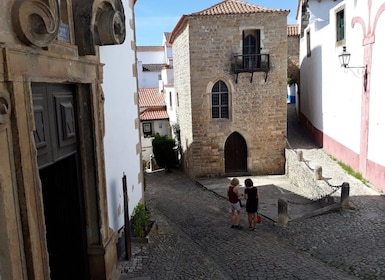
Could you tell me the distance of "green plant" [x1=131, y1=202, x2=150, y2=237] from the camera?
7.09 meters

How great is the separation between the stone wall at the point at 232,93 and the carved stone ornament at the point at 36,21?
510 inches

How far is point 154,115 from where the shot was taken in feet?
82.2

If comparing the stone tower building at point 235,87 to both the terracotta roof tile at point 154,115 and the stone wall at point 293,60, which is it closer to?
the stone wall at point 293,60

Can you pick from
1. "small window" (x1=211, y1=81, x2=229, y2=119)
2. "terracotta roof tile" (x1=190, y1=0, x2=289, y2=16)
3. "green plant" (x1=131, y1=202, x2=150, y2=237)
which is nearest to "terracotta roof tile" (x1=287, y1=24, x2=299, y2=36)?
"terracotta roof tile" (x1=190, y1=0, x2=289, y2=16)

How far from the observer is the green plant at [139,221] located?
7088 millimetres

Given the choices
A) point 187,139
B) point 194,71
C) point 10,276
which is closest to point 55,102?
point 10,276

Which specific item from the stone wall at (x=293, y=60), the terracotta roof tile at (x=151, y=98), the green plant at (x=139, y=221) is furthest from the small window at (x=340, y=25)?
the terracotta roof tile at (x=151, y=98)

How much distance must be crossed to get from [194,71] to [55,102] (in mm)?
12485

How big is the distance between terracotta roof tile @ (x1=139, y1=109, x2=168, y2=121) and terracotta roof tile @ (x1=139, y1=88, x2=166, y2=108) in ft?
1.93

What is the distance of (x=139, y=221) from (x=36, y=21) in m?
4.79

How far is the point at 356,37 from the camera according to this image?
11094mm

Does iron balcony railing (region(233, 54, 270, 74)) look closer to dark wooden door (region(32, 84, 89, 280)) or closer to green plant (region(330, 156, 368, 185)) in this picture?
green plant (region(330, 156, 368, 185))

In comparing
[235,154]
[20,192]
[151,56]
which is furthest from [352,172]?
[151,56]

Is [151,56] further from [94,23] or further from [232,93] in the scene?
[94,23]
